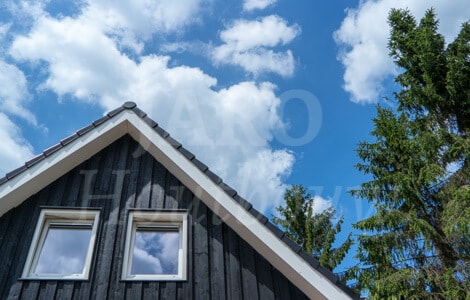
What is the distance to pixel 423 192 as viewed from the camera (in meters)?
10.6

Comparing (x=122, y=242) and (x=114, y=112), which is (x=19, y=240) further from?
(x=114, y=112)

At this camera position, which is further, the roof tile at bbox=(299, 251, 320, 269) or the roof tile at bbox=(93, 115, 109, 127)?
the roof tile at bbox=(93, 115, 109, 127)

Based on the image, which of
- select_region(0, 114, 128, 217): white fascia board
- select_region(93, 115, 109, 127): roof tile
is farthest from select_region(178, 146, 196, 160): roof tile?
select_region(93, 115, 109, 127): roof tile

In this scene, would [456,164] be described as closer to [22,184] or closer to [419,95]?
[419,95]

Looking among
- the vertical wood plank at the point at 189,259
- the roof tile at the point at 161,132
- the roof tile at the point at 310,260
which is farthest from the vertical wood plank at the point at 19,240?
the roof tile at the point at 310,260

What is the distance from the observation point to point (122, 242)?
14.9ft

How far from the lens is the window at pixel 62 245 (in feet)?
14.0

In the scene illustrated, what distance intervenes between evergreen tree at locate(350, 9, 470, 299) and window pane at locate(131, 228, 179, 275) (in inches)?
268

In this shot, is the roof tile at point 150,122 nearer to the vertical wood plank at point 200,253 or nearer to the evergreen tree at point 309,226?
the vertical wood plank at point 200,253

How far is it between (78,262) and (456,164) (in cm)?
1038

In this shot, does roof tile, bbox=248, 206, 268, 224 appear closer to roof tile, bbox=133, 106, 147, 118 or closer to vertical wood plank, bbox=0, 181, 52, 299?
roof tile, bbox=133, 106, 147, 118

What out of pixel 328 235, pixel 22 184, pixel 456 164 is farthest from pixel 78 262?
pixel 328 235

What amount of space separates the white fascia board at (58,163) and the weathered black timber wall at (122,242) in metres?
0.10

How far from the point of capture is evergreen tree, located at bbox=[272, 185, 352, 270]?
14477 millimetres
